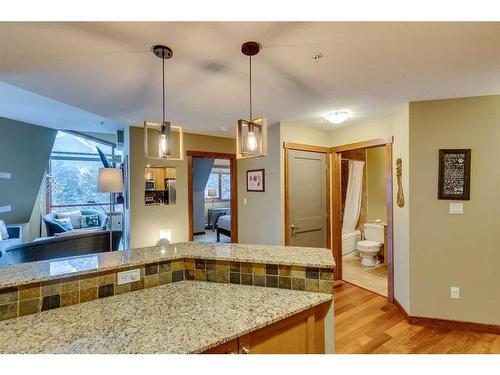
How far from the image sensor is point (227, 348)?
3.44 ft

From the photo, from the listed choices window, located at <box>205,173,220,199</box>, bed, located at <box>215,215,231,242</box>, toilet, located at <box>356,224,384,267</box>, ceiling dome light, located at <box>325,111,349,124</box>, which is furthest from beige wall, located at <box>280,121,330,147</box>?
window, located at <box>205,173,220,199</box>

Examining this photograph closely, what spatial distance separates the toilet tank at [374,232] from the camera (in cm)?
462

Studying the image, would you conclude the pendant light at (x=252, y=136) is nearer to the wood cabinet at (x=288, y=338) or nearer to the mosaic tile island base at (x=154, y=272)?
the mosaic tile island base at (x=154, y=272)

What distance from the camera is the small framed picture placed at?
12.1 ft

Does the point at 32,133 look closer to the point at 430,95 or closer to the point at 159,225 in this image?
the point at 159,225

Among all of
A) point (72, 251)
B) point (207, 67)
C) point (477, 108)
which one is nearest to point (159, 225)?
point (72, 251)

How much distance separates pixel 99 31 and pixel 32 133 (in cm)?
473

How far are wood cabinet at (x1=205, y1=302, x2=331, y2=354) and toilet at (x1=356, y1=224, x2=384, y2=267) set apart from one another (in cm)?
341

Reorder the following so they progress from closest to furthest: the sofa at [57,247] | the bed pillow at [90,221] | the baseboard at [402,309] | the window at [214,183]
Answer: the baseboard at [402,309], the sofa at [57,247], the bed pillow at [90,221], the window at [214,183]

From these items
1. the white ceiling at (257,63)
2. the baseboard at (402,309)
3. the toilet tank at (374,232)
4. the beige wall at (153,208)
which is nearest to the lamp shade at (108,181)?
the beige wall at (153,208)

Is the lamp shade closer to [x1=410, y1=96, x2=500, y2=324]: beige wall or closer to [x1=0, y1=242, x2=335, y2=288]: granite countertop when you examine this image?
[x1=0, y1=242, x2=335, y2=288]: granite countertop

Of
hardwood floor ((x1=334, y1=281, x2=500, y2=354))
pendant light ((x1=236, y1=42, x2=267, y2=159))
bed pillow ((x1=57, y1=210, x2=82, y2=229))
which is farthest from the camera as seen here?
bed pillow ((x1=57, y1=210, x2=82, y2=229))

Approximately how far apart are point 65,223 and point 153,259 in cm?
550

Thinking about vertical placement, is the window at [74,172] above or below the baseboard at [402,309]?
above
